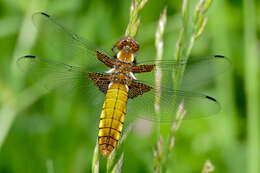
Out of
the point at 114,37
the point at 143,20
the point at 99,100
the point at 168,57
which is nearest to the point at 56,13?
the point at 114,37

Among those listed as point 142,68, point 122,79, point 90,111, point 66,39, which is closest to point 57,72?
point 66,39

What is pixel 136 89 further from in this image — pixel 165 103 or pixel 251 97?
pixel 251 97

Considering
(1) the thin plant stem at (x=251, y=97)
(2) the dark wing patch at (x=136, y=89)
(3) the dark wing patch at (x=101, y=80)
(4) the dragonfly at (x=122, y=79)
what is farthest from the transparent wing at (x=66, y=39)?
(1) the thin plant stem at (x=251, y=97)

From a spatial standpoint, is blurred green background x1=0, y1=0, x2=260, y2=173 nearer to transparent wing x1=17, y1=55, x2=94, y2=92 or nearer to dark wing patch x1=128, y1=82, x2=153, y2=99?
transparent wing x1=17, y1=55, x2=94, y2=92

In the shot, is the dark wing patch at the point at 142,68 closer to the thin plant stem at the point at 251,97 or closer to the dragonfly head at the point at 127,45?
the dragonfly head at the point at 127,45

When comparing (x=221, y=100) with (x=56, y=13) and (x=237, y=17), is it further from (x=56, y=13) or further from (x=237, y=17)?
(x=56, y=13)
